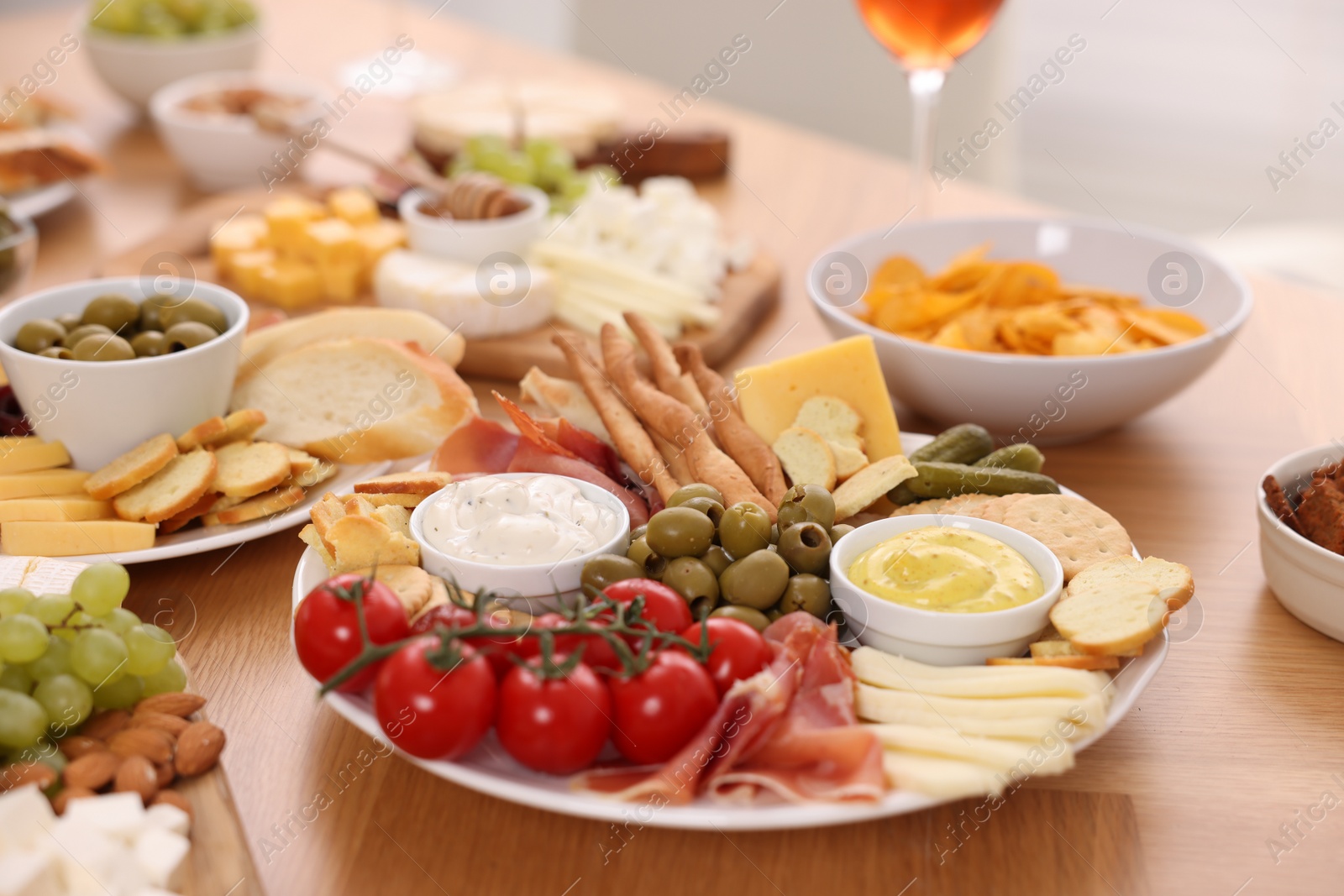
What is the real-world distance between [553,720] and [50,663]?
0.47 m

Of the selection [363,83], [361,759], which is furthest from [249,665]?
[363,83]

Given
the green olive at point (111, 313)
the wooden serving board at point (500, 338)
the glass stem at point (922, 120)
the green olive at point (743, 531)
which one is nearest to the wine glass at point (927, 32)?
the glass stem at point (922, 120)

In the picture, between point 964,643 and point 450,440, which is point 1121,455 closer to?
point 964,643

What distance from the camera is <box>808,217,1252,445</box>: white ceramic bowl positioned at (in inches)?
63.6

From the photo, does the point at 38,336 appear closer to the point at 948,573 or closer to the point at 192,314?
the point at 192,314

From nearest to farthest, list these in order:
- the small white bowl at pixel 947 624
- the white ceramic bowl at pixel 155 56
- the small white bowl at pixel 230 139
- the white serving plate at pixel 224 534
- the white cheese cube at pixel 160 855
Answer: the white cheese cube at pixel 160 855 → the small white bowl at pixel 947 624 → the white serving plate at pixel 224 534 → the small white bowl at pixel 230 139 → the white ceramic bowl at pixel 155 56

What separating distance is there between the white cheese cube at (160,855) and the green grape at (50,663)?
0.70 ft

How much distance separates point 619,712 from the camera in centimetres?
101

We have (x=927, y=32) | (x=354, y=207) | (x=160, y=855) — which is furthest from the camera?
(x=354, y=207)

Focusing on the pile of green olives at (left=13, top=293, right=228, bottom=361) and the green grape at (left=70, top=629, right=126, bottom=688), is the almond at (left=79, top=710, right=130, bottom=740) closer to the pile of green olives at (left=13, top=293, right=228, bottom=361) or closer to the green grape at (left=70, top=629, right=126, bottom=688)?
the green grape at (left=70, top=629, right=126, bottom=688)

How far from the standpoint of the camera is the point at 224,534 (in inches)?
55.1

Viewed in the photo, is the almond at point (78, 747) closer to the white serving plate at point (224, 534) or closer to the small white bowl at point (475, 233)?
the white serving plate at point (224, 534)

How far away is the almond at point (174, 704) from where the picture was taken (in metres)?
1.10

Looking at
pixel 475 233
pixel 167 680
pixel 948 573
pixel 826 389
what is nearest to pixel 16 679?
pixel 167 680
